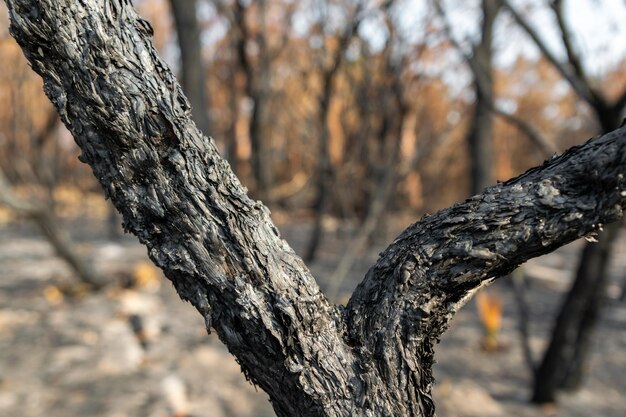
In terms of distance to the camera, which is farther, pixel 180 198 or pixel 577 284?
pixel 577 284

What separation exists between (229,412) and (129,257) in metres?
4.00

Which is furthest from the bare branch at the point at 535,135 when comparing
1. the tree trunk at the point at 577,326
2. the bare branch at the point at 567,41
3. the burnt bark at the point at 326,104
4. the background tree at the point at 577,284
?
the burnt bark at the point at 326,104

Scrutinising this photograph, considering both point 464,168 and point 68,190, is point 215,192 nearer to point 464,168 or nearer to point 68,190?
point 464,168

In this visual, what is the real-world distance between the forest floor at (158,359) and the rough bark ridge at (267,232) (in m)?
2.14

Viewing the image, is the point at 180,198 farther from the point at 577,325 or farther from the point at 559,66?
the point at 577,325

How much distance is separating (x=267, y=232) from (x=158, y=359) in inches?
115

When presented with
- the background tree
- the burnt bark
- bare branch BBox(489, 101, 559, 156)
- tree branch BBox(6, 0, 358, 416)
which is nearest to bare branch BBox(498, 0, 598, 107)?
the background tree

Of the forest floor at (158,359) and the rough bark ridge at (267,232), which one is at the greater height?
the forest floor at (158,359)

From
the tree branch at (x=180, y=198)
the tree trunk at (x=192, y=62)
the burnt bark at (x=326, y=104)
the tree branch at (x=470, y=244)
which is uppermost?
the tree trunk at (x=192, y=62)

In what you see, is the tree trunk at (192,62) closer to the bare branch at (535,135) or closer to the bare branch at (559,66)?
the bare branch at (535,135)

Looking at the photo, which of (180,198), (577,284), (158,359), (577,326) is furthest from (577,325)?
(180,198)

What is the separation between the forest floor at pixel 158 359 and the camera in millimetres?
3000

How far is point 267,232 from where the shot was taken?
99 centimetres

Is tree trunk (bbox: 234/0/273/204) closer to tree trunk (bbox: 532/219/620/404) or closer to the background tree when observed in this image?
the background tree
